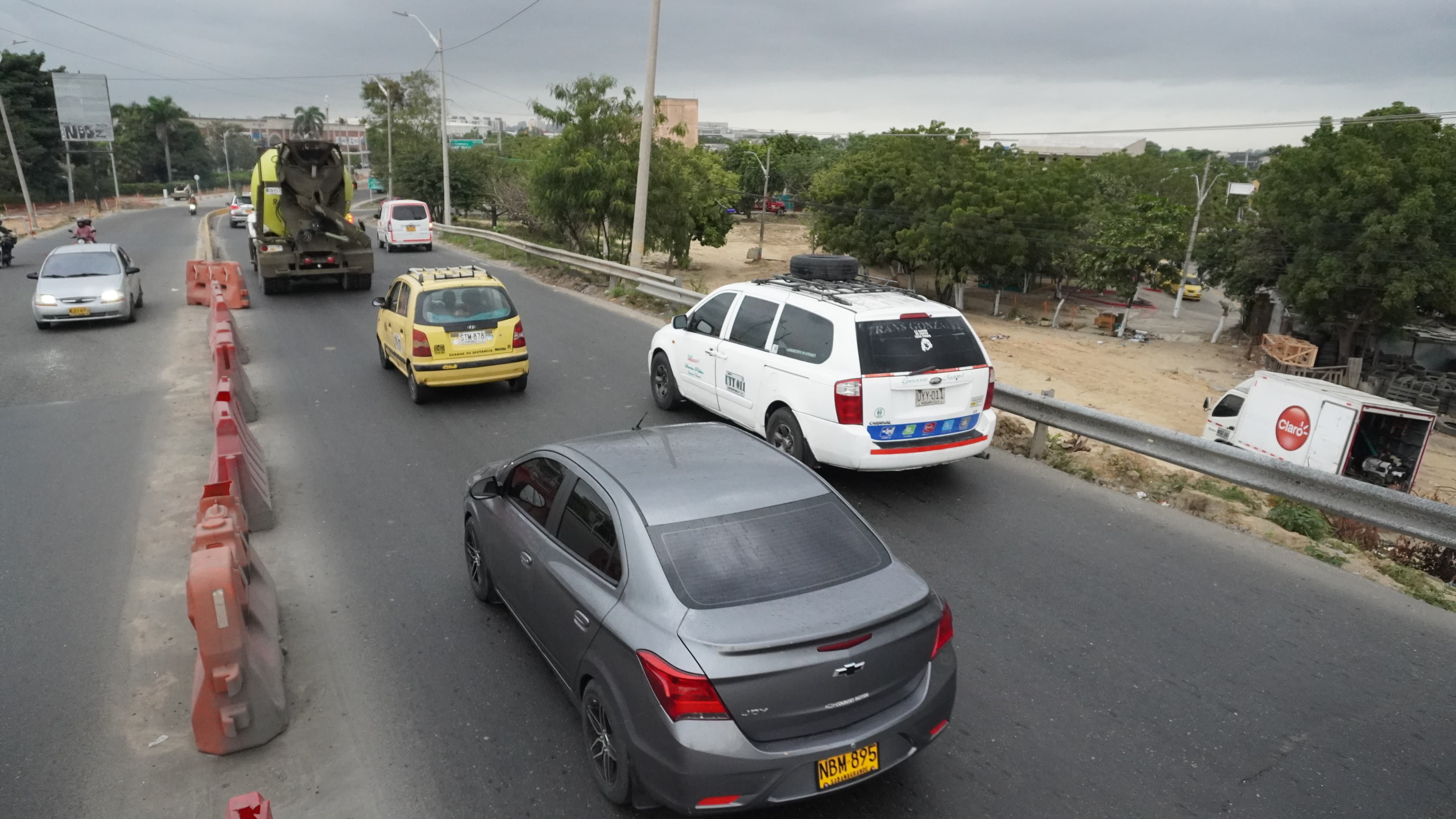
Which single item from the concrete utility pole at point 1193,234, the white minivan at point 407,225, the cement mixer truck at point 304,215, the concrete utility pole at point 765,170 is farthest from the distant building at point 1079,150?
the cement mixer truck at point 304,215

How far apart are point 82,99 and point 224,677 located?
58409 mm

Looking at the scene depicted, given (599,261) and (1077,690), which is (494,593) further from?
(599,261)

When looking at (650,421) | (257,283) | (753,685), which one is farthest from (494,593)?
(257,283)

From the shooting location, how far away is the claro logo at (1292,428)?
53.8ft

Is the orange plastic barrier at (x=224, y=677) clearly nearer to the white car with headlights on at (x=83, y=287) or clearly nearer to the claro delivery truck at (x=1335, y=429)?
the white car with headlights on at (x=83, y=287)

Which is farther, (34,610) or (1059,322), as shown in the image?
(1059,322)

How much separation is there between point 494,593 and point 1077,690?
3.66 m

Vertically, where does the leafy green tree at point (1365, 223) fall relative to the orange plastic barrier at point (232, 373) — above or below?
above

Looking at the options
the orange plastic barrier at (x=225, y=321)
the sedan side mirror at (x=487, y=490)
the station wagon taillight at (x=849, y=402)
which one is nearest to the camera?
the sedan side mirror at (x=487, y=490)

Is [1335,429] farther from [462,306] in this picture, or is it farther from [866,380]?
[462,306]

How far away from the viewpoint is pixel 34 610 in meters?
5.84

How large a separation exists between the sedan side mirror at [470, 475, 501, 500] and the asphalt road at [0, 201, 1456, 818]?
0.85m

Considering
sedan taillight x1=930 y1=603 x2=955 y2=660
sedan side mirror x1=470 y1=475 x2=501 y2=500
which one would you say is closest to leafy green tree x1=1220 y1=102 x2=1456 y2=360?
sedan taillight x1=930 y1=603 x2=955 y2=660

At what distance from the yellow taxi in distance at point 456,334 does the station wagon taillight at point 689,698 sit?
7.90m
